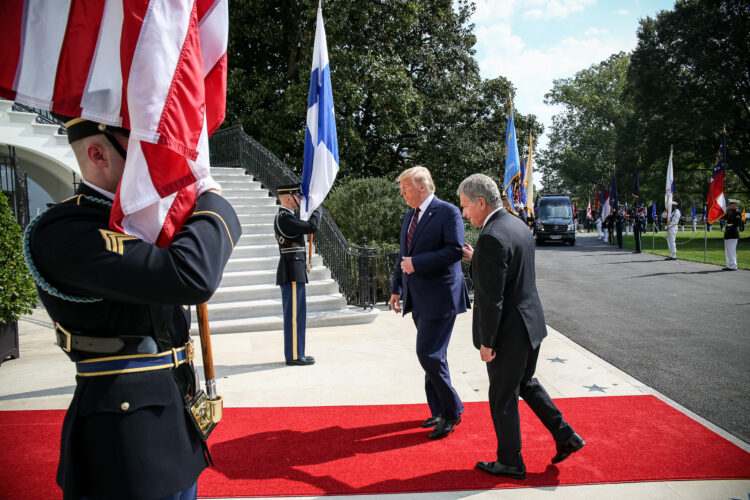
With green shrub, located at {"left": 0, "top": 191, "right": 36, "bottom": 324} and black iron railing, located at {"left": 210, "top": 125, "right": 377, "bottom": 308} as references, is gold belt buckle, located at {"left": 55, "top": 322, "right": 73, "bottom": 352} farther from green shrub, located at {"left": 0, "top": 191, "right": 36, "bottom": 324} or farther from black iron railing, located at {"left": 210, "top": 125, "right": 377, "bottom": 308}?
black iron railing, located at {"left": 210, "top": 125, "right": 377, "bottom": 308}

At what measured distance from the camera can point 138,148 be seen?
1588 mm

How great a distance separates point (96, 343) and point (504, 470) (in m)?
2.84

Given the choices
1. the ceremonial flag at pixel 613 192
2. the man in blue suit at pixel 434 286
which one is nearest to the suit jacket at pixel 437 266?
the man in blue suit at pixel 434 286

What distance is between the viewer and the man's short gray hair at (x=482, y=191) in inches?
143

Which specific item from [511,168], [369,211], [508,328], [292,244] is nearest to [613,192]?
[511,168]

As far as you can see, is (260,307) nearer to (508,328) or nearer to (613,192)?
(508,328)

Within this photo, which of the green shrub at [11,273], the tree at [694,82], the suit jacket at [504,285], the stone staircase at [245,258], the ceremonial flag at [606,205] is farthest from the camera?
the tree at [694,82]

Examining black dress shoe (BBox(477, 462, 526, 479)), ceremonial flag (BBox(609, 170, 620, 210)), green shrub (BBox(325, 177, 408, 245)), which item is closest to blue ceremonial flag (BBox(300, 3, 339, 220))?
black dress shoe (BBox(477, 462, 526, 479))

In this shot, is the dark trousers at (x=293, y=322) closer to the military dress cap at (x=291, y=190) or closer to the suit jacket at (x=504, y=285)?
the military dress cap at (x=291, y=190)

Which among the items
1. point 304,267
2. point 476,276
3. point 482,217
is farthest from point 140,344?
point 304,267

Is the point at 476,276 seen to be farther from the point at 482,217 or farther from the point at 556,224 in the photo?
the point at 556,224

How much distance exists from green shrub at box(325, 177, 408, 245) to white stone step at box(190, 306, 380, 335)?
3340 millimetres

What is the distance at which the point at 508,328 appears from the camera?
3.47 meters

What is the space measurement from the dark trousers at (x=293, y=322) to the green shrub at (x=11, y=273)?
3.21 metres
